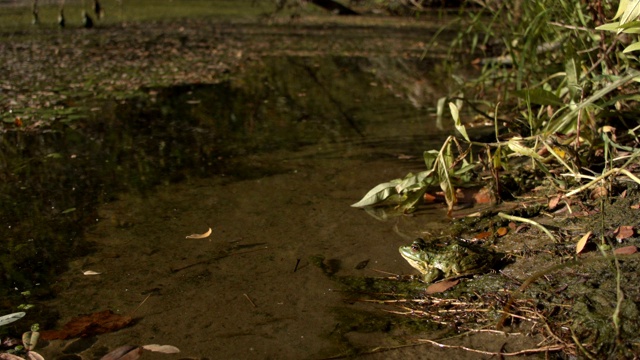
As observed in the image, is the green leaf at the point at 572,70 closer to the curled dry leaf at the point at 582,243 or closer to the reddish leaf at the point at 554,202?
the reddish leaf at the point at 554,202

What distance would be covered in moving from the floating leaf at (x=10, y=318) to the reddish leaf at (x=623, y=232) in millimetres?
1690

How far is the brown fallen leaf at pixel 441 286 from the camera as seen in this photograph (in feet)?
5.99

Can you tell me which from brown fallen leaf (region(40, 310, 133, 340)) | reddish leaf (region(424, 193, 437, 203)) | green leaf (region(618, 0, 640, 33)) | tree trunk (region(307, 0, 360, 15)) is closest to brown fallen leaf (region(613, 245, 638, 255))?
green leaf (region(618, 0, 640, 33))

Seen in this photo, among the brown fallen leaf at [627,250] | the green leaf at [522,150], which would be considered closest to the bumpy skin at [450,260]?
the brown fallen leaf at [627,250]

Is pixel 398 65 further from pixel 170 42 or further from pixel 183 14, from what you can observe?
pixel 183 14

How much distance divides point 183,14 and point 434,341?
7166 mm

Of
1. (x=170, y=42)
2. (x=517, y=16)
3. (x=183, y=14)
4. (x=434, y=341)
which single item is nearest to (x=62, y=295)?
(x=434, y=341)

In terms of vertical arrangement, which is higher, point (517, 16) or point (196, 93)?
point (517, 16)

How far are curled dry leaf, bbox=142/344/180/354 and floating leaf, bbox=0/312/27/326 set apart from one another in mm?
373

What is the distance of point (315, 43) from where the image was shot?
21.3 feet

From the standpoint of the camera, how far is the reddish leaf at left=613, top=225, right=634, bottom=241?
1854mm

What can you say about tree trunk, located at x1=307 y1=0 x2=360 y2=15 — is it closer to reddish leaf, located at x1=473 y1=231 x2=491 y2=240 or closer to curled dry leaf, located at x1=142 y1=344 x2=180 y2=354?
reddish leaf, located at x1=473 y1=231 x2=491 y2=240

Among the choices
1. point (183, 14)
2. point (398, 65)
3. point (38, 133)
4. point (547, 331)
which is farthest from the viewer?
point (183, 14)

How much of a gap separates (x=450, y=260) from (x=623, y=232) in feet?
1.69
